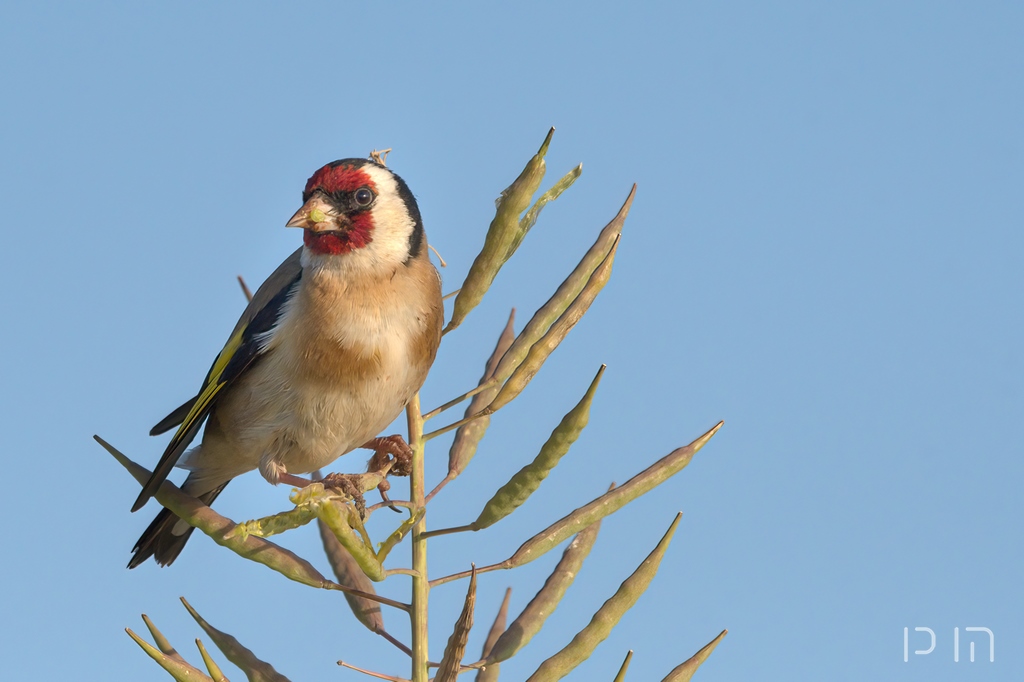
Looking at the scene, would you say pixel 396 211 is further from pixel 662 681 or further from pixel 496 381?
pixel 662 681

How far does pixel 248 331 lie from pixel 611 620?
91.1 inches

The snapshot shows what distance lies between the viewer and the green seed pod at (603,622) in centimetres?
362

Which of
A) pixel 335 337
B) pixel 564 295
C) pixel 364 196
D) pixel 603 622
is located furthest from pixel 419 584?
pixel 364 196

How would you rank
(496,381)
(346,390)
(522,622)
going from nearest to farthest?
(522,622) → (496,381) → (346,390)

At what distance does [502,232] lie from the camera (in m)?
3.95

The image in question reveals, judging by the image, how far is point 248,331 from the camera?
4.94 metres

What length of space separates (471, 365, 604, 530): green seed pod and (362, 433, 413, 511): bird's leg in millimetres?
1328

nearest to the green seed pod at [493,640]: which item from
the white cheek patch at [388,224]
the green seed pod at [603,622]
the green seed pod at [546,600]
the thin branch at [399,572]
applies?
the green seed pod at [546,600]

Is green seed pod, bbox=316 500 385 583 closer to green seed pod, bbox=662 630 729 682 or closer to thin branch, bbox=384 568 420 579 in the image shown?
thin branch, bbox=384 568 420 579

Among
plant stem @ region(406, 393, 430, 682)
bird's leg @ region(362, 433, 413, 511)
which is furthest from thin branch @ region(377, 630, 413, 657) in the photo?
bird's leg @ region(362, 433, 413, 511)

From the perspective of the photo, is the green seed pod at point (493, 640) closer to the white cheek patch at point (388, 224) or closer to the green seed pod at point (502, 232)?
Result: the green seed pod at point (502, 232)

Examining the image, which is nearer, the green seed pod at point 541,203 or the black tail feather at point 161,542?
the green seed pod at point 541,203

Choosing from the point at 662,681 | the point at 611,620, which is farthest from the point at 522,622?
the point at 662,681

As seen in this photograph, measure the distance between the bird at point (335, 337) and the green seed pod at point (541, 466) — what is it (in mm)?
1086
